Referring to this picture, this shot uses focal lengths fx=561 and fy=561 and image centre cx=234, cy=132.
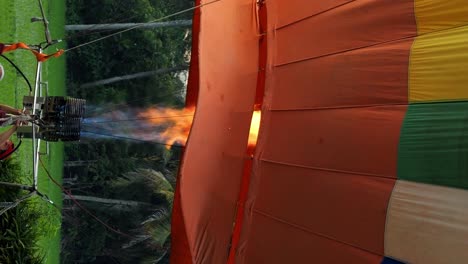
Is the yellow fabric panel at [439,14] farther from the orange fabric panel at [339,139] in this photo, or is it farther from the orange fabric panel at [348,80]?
the orange fabric panel at [339,139]

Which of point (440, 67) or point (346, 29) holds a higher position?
point (346, 29)

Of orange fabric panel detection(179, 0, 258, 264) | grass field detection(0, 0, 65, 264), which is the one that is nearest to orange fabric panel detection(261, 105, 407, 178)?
orange fabric panel detection(179, 0, 258, 264)

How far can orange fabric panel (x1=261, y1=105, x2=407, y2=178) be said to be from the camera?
277cm

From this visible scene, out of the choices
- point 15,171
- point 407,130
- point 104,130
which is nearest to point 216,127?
point 407,130

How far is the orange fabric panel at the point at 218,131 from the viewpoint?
3212 millimetres

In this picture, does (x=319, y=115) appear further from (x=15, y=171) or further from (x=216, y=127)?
(x=15, y=171)

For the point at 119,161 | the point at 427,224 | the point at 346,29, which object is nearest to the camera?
the point at 427,224

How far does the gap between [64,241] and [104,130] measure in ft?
17.3

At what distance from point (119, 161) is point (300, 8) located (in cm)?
871

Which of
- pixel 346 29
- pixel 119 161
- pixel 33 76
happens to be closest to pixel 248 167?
pixel 346 29

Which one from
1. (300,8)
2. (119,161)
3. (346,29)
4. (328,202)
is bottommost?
(119,161)

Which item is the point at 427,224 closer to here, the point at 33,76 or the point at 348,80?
the point at 348,80

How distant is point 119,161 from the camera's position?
11.5 metres

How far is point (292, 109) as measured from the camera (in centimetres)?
322
